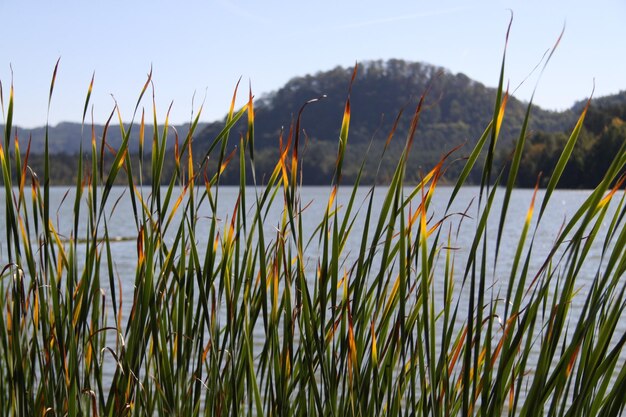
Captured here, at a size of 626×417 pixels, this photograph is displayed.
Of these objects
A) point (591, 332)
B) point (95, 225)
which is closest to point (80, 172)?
point (95, 225)

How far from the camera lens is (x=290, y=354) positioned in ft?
6.90

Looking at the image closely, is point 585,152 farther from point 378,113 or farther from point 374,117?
point 378,113

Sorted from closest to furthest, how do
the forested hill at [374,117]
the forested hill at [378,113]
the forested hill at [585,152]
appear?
the forested hill at [585,152]
the forested hill at [374,117]
the forested hill at [378,113]

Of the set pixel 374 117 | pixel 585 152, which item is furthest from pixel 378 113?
pixel 585 152

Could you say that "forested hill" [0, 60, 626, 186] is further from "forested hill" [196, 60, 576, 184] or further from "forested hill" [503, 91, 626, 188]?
"forested hill" [503, 91, 626, 188]

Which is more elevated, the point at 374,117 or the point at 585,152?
the point at 374,117

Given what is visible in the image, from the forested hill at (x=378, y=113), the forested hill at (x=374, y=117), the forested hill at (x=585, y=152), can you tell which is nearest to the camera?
the forested hill at (x=585, y=152)

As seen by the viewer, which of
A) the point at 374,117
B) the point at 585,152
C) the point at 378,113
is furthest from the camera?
the point at 378,113

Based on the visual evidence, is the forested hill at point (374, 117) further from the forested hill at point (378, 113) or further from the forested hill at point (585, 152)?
the forested hill at point (585, 152)

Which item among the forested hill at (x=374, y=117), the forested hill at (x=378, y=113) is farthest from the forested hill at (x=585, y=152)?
the forested hill at (x=378, y=113)

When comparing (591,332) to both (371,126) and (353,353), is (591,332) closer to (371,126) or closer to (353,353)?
(353,353)

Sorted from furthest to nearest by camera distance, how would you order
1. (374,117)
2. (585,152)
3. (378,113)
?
(378,113) → (374,117) → (585,152)

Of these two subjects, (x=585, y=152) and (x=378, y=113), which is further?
(x=378, y=113)

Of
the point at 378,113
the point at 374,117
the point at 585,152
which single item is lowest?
the point at 585,152
